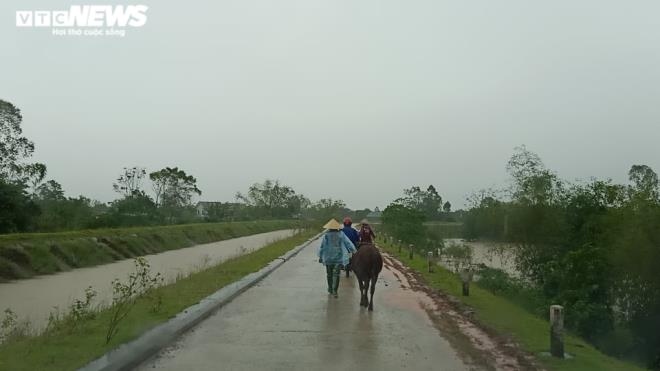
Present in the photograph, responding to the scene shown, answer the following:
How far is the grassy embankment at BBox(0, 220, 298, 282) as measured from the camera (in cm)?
2536

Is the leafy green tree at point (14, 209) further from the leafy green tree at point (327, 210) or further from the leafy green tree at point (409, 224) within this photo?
the leafy green tree at point (327, 210)

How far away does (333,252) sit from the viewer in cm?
1450

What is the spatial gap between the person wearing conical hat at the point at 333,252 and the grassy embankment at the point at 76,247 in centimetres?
1523

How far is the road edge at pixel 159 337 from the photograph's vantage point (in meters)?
7.20

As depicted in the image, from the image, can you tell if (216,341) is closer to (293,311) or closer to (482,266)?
(293,311)

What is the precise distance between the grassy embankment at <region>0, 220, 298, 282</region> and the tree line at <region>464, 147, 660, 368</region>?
784 inches

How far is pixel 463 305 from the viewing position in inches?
535

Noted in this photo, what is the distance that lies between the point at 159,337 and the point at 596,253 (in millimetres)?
13626

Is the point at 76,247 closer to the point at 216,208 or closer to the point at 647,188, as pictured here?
the point at 647,188

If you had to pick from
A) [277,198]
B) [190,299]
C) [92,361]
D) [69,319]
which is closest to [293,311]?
[190,299]

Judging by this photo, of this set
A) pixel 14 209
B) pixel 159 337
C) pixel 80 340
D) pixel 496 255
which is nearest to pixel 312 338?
pixel 159 337

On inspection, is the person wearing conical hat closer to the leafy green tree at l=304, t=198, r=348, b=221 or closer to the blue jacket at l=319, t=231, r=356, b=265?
the blue jacket at l=319, t=231, r=356, b=265

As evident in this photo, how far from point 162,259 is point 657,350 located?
93.8 feet

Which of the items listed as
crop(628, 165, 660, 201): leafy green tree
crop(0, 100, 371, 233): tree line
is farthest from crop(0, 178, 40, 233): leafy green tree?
crop(628, 165, 660, 201): leafy green tree
